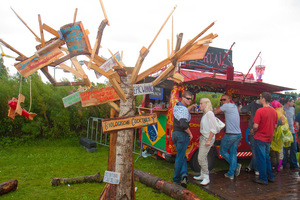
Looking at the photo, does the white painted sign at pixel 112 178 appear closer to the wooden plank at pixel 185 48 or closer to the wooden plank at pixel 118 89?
the wooden plank at pixel 118 89

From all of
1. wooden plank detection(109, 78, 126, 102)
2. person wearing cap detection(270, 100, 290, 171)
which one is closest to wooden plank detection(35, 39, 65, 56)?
wooden plank detection(109, 78, 126, 102)

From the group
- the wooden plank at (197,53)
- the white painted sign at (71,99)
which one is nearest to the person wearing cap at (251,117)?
the wooden plank at (197,53)

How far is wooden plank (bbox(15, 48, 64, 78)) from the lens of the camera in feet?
8.35

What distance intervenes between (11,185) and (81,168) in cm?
184

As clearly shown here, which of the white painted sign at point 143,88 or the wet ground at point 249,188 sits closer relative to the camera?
the white painted sign at point 143,88

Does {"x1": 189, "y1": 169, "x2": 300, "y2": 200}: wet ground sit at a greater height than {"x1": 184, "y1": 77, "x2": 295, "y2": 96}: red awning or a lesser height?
lesser

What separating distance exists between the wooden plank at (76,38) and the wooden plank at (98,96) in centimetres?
53

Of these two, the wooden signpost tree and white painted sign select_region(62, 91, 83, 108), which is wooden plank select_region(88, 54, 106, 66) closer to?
the wooden signpost tree

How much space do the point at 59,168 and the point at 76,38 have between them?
13.1 feet

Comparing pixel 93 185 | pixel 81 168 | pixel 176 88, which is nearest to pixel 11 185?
pixel 93 185

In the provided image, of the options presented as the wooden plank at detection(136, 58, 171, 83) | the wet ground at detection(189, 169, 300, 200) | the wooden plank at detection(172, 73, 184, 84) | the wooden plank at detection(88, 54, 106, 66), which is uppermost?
the wooden plank at detection(88, 54, 106, 66)

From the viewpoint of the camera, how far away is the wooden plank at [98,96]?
2.84m

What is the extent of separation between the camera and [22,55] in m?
2.63

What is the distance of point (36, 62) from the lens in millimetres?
2592
